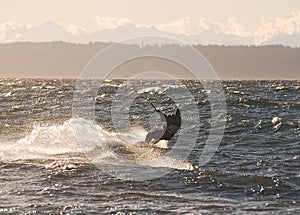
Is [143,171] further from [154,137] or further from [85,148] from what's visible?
[154,137]

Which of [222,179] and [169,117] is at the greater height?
[169,117]

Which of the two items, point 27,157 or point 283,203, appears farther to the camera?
point 27,157

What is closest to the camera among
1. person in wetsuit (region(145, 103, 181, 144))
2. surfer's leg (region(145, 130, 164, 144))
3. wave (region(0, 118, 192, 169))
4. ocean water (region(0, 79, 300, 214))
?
ocean water (region(0, 79, 300, 214))

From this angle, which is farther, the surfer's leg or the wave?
the surfer's leg

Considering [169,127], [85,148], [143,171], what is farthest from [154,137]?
[143,171]

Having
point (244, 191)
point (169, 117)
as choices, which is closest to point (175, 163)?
point (169, 117)

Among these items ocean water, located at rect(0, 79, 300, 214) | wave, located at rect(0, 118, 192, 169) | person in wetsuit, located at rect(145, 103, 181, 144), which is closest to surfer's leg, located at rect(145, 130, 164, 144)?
person in wetsuit, located at rect(145, 103, 181, 144)

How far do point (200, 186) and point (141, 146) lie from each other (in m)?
7.73

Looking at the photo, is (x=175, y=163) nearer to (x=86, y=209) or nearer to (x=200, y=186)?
(x=200, y=186)

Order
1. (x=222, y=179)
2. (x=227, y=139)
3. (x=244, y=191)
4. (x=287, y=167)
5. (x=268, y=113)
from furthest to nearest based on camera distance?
1. (x=268, y=113)
2. (x=227, y=139)
3. (x=287, y=167)
4. (x=222, y=179)
5. (x=244, y=191)

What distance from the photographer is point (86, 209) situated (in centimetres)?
1362

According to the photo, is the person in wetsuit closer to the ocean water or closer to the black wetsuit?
the black wetsuit

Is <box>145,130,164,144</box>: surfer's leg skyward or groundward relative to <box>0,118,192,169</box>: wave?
skyward

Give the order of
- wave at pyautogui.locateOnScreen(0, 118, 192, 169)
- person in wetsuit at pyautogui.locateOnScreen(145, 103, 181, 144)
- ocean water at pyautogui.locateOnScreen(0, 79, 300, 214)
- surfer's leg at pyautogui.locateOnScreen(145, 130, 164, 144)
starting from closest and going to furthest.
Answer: ocean water at pyautogui.locateOnScreen(0, 79, 300, 214) < wave at pyautogui.locateOnScreen(0, 118, 192, 169) < person in wetsuit at pyautogui.locateOnScreen(145, 103, 181, 144) < surfer's leg at pyautogui.locateOnScreen(145, 130, 164, 144)
